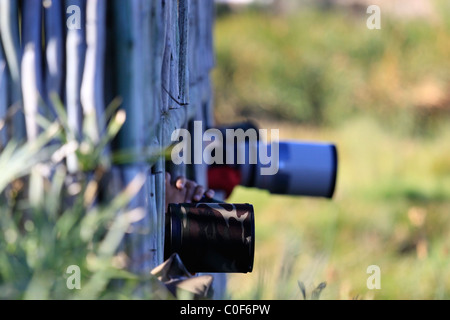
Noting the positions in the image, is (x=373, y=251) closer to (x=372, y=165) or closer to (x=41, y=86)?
(x=372, y=165)

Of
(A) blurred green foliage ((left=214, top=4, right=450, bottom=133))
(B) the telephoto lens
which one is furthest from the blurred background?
(B) the telephoto lens

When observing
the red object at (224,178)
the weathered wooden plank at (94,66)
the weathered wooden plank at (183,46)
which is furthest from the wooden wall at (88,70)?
the red object at (224,178)

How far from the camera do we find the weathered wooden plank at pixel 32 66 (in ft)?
6.24

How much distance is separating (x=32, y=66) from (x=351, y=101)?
1153 centimetres

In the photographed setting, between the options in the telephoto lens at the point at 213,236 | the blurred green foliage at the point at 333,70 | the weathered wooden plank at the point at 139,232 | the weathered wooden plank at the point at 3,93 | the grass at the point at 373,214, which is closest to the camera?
the weathered wooden plank at the point at 139,232

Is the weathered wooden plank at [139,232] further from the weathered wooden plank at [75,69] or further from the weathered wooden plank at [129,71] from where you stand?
the weathered wooden plank at [75,69]

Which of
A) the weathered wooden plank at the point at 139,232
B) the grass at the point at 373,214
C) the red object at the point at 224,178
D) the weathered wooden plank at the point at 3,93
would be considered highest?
the weathered wooden plank at the point at 3,93

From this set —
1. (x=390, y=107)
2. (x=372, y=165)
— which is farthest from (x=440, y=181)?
(x=390, y=107)

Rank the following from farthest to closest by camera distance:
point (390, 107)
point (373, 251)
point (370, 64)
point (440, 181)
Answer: point (370, 64)
point (390, 107)
point (440, 181)
point (373, 251)

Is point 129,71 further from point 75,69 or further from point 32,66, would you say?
point 32,66

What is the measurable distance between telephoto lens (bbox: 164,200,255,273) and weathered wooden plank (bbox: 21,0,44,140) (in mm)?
684

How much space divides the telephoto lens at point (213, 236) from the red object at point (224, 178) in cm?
174

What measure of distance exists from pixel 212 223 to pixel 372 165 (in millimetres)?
8736
